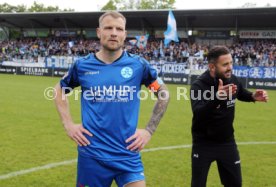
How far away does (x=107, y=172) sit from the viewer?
11.5ft

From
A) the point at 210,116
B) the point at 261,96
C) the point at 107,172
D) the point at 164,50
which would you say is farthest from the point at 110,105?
the point at 164,50

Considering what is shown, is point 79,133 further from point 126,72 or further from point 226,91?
point 226,91

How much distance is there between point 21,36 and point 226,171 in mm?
53588

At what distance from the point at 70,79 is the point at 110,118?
546 millimetres

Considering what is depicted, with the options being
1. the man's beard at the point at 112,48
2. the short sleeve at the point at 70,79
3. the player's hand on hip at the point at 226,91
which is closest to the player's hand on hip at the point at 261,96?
the player's hand on hip at the point at 226,91

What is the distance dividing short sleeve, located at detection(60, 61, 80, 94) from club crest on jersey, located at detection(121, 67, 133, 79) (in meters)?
0.44

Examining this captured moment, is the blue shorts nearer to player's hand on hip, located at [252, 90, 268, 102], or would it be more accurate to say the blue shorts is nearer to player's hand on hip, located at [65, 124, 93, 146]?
player's hand on hip, located at [65, 124, 93, 146]

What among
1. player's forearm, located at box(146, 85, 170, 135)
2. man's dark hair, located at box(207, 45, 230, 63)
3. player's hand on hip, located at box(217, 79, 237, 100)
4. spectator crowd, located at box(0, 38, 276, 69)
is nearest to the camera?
player's forearm, located at box(146, 85, 170, 135)

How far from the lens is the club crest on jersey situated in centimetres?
351

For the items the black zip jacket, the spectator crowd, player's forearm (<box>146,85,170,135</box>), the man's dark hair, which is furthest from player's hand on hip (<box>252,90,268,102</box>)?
the spectator crowd

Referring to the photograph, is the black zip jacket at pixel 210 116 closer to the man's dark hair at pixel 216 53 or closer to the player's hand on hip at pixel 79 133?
the man's dark hair at pixel 216 53

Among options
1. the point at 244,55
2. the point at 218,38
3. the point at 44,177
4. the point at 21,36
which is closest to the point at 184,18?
the point at 218,38

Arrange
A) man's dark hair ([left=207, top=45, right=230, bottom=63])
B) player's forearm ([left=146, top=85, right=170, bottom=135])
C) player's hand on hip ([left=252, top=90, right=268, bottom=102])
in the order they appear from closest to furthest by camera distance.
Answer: player's forearm ([left=146, top=85, right=170, bottom=135])
man's dark hair ([left=207, top=45, right=230, bottom=63])
player's hand on hip ([left=252, top=90, right=268, bottom=102])

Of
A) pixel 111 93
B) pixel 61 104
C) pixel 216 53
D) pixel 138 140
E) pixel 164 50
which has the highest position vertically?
pixel 164 50
